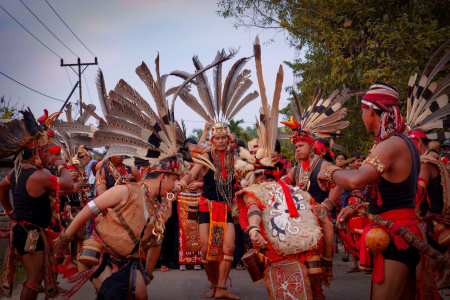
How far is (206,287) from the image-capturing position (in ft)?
23.6

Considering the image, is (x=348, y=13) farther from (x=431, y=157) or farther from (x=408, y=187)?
(x=408, y=187)

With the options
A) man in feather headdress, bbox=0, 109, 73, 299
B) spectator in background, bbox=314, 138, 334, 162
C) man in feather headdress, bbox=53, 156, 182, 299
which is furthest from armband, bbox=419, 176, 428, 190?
man in feather headdress, bbox=0, 109, 73, 299

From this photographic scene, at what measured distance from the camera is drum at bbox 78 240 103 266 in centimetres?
411

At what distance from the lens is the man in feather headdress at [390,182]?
3.52m

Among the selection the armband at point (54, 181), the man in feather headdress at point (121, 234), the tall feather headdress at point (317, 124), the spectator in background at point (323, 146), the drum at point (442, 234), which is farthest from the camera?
the spectator in background at point (323, 146)

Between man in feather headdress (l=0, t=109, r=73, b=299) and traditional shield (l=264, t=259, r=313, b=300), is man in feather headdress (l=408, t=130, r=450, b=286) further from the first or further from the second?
man in feather headdress (l=0, t=109, r=73, b=299)

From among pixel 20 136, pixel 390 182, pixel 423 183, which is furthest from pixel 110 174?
pixel 390 182

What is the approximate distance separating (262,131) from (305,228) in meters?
1.27

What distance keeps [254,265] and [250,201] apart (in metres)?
0.61

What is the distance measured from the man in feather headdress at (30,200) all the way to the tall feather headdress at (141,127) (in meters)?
1.27

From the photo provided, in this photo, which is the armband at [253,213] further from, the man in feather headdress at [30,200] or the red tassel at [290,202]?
the man in feather headdress at [30,200]

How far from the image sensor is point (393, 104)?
3752 millimetres

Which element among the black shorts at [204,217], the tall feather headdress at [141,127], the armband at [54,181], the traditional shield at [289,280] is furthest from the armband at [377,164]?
the armband at [54,181]

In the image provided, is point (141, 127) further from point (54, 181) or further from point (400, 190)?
point (400, 190)
